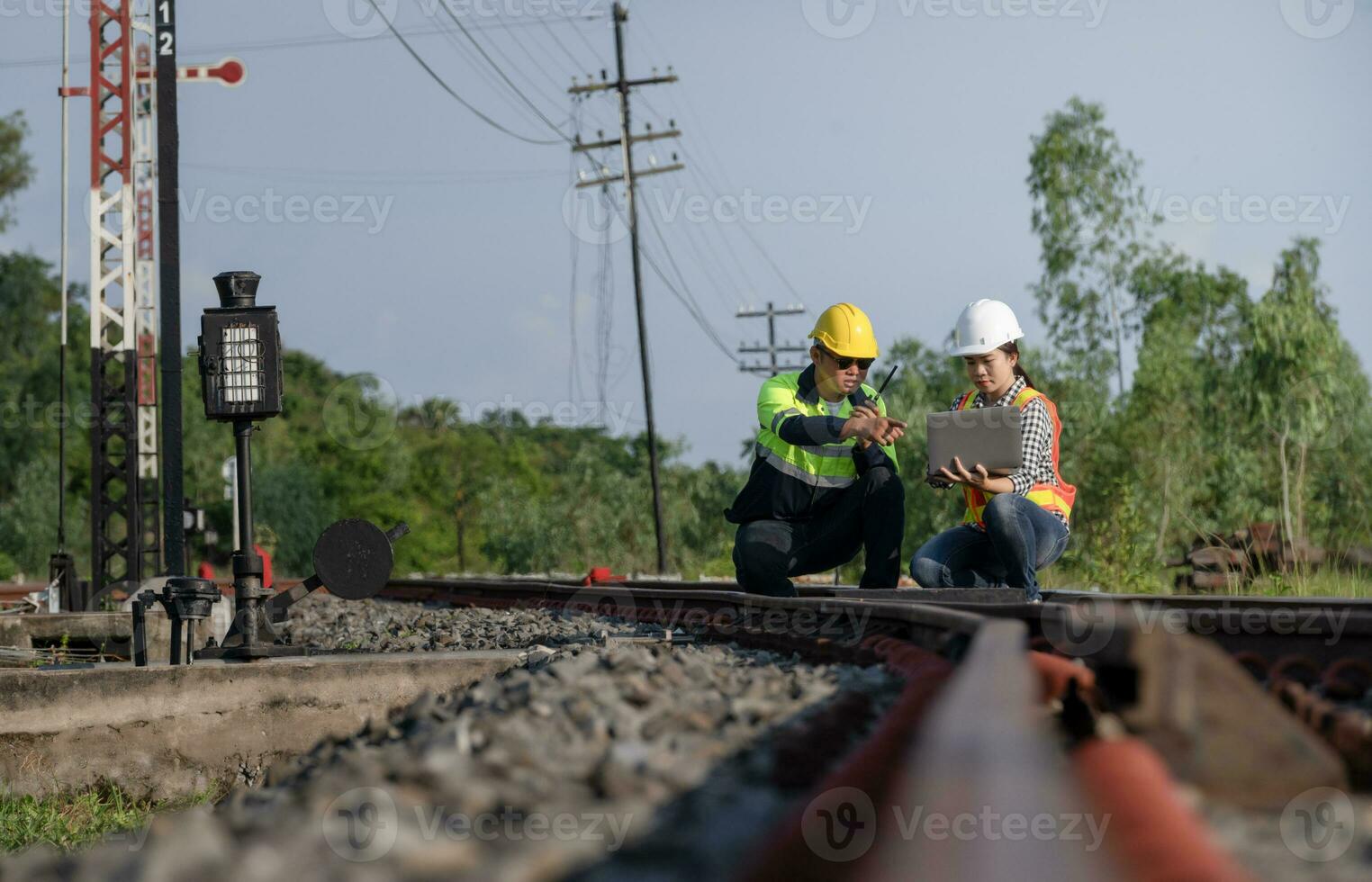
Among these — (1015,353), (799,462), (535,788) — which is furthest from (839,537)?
(535,788)

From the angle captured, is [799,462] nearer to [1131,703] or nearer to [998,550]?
[998,550]

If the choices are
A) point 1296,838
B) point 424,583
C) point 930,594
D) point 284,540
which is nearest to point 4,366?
point 284,540

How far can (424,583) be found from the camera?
14945mm

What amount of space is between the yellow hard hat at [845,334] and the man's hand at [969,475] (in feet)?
2.16

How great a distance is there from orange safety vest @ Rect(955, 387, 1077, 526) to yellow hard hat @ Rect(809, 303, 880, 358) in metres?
0.56

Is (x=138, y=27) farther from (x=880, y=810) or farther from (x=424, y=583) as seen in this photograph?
Result: (x=880, y=810)

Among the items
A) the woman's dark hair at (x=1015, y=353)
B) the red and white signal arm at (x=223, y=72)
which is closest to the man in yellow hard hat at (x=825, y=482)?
the woman's dark hair at (x=1015, y=353)

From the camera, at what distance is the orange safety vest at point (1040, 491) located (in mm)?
6316

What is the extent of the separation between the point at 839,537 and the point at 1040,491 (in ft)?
3.06

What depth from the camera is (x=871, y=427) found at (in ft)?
19.8

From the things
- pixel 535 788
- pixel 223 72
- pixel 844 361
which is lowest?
pixel 535 788

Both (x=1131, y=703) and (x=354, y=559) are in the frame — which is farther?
(x=354, y=559)

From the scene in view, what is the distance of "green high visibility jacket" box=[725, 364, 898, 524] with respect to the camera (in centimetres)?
652

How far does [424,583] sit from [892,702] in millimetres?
11920
